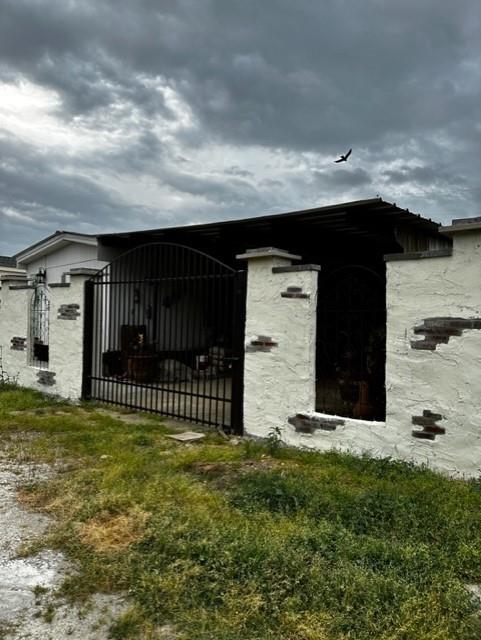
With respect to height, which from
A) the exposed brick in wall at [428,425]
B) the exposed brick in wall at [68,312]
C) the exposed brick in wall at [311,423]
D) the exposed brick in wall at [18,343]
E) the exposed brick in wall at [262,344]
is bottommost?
the exposed brick in wall at [311,423]

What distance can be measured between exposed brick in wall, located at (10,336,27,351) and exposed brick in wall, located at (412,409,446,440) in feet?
22.8

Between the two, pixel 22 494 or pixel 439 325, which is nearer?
pixel 22 494

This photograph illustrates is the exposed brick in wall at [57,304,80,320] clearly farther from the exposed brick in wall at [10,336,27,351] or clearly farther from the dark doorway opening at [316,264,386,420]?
the dark doorway opening at [316,264,386,420]

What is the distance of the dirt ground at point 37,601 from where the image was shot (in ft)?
6.91

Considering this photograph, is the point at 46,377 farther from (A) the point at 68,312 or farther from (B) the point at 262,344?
(B) the point at 262,344

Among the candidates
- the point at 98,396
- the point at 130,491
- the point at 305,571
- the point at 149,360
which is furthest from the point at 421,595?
the point at 149,360

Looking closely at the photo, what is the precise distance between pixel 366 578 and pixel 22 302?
8.07 meters

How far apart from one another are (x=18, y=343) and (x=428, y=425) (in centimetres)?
730

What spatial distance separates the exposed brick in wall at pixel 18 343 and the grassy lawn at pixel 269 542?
4.30m

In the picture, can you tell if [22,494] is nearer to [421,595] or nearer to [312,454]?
[312,454]

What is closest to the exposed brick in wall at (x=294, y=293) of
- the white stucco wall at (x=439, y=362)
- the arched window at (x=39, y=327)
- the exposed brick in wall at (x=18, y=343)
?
the white stucco wall at (x=439, y=362)

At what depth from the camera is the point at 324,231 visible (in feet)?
25.7

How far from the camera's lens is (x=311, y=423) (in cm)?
491

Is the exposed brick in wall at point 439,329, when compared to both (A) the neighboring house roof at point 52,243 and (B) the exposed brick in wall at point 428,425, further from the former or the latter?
(A) the neighboring house roof at point 52,243
